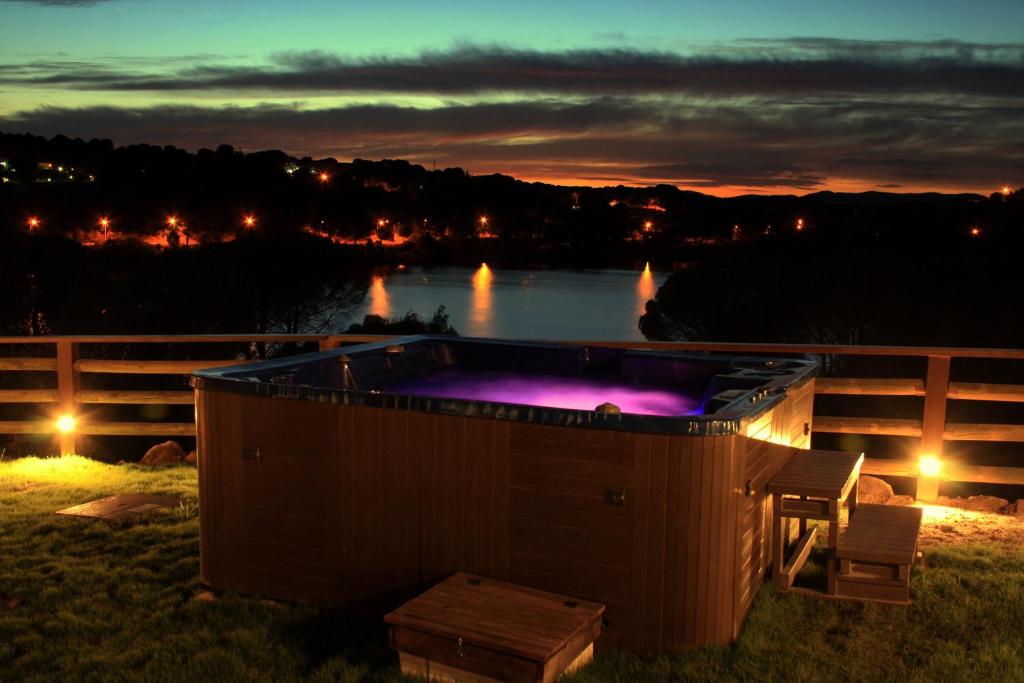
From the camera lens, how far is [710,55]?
32.7ft

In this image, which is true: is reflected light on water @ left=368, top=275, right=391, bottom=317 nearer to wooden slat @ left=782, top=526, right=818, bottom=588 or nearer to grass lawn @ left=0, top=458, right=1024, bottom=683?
grass lawn @ left=0, top=458, right=1024, bottom=683

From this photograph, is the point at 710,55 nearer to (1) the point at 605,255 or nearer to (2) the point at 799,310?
(2) the point at 799,310

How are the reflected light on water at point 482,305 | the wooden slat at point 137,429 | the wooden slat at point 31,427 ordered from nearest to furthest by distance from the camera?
1. the wooden slat at point 137,429
2. the wooden slat at point 31,427
3. the reflected light on water at point 482,305

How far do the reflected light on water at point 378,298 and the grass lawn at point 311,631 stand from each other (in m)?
22.8

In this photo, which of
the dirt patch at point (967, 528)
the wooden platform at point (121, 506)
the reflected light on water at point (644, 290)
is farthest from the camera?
the reflected light on water at point (644, 290)

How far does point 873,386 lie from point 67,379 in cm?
465

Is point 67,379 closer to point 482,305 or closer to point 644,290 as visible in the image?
point 482,305

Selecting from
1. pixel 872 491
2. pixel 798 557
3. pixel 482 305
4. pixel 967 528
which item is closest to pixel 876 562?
pixel 798 557

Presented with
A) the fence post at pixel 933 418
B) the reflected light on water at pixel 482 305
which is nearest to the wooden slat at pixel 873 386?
the fence post at pixel 933 418

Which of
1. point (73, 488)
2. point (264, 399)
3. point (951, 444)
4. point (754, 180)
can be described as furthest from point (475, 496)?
point (754, 180)

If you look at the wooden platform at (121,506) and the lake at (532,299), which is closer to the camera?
the wooden platform at (121,506)

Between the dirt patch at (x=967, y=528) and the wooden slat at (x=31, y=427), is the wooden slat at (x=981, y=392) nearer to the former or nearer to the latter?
the dirt patch at (x=967, y=528)

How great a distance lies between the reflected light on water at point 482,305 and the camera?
119ft

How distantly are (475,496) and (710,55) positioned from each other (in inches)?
323
